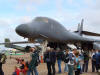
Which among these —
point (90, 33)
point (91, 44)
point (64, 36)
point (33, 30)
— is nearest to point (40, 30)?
point (33, 30)

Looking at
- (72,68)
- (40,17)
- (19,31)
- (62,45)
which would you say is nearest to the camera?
(72,68)

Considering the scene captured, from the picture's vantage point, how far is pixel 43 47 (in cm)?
Answer: 1633

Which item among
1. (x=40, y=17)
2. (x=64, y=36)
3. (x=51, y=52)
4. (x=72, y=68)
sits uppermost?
(x=40, y=17)

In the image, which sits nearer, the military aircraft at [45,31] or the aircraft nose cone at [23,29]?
the aircraft nose cone at [23,29]

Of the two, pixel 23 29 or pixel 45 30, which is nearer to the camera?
pixel 23 29

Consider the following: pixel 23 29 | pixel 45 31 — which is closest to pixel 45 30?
pixel 45 31

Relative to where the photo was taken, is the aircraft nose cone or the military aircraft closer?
the aircraft nose cone

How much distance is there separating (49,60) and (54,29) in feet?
29.3

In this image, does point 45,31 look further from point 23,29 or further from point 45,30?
point 23,29

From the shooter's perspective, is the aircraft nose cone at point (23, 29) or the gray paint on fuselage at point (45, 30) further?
the gray paint on fuselage at point (45, 30)

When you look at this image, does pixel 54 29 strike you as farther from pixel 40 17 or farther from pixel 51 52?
pixel 51 52

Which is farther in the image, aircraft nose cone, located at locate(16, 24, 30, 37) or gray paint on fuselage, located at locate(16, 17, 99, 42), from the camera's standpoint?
gray paint on fuselage, located at locate(16, 17, 99, 42)

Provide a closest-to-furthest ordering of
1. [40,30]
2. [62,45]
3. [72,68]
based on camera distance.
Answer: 1. [72,68]
2. [40,30]
3. [62,45]

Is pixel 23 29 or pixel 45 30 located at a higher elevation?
pixel 45 30
